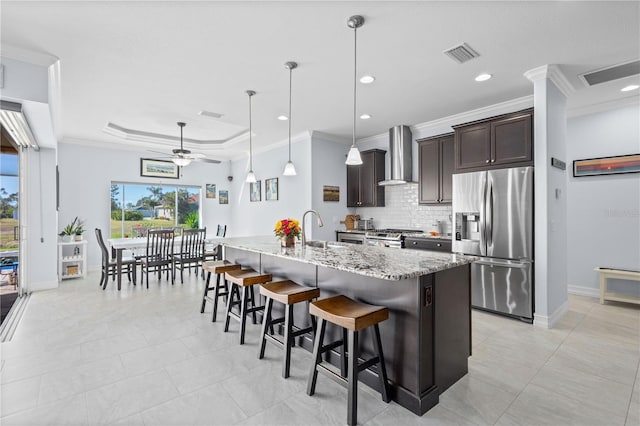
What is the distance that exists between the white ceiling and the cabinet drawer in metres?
1.89

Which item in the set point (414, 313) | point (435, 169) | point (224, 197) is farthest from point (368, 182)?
point (224, 197)

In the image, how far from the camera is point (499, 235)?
365cm

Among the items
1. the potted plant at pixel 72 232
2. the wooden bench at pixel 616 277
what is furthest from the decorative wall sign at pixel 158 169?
the wooden bench at pixel 616 277

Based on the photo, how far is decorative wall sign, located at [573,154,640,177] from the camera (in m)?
4.14

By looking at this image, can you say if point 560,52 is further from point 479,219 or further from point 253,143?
point 253,143

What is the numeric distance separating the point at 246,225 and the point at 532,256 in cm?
610

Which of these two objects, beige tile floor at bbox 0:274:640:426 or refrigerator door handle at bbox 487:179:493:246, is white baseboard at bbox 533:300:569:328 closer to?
beige tile floor at bbox 0:274:640:426

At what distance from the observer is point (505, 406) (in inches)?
79.6

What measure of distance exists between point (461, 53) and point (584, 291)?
155 inches

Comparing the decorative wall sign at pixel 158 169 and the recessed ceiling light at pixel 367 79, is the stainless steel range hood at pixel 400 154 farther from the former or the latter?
the decorative wall sign at pixel 158 169

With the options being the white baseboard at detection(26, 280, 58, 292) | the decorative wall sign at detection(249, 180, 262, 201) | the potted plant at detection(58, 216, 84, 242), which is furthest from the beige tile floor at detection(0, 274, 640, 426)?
the decorative wall sign at detection(249, 180, 262, 201)

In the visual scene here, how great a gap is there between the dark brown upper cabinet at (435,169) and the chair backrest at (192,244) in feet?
12.8

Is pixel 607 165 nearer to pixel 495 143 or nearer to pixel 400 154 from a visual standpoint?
pixel 495 143

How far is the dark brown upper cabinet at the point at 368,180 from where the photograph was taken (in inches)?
231
